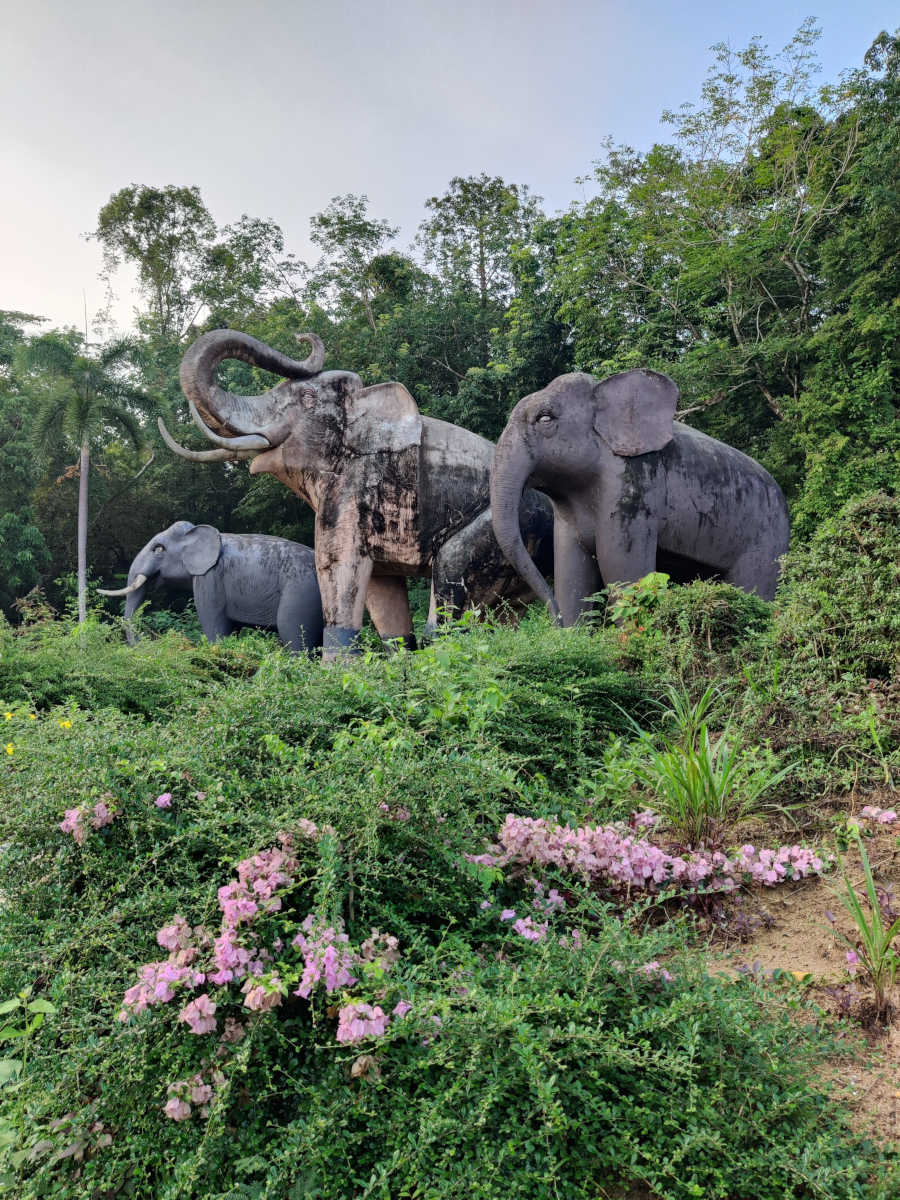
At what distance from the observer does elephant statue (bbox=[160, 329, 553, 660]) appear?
711cm

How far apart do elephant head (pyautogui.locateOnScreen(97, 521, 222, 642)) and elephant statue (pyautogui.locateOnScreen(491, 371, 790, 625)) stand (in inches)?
208

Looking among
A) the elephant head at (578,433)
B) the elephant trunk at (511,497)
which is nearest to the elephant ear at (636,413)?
the elephant head at (578,433)

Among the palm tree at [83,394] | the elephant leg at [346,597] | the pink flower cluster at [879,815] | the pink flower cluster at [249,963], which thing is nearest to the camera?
the pink flower cluster at [249,963]

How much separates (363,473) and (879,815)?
5294 millimetres

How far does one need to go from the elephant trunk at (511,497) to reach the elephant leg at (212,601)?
5.07 meters

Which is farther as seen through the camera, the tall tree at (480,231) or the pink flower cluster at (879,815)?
the tall tree at (480,231)

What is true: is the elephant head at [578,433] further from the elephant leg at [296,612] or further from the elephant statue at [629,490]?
the elephant leg at [296,612]

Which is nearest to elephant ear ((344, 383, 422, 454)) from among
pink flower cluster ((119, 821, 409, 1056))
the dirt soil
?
the dirt soil

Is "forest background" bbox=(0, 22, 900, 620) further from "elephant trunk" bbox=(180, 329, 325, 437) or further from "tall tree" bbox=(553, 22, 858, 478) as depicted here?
"elephant trunk" bbox=(180, 329, 325, 437)

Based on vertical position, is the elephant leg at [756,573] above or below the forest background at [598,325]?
below

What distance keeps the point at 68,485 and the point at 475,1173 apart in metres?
21.2

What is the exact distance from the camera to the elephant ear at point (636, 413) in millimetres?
6242

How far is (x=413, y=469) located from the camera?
712 centimetres

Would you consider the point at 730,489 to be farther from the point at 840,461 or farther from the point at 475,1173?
the point at 475,1173
